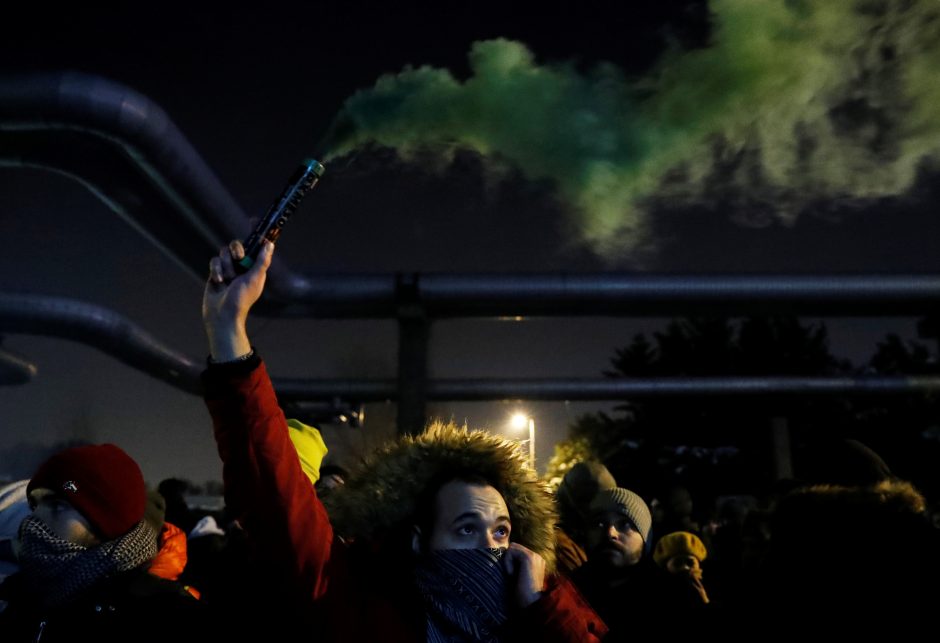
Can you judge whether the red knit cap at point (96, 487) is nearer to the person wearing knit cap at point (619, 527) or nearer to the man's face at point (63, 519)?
the man's face at point (63, 519)

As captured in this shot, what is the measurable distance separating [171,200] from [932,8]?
9745 mm

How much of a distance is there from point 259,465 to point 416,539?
0.59 metres

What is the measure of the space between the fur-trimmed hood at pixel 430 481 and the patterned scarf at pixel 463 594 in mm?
195

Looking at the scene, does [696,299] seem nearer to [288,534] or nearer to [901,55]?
[901,55]

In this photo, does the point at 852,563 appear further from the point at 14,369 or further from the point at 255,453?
the point at 14,369

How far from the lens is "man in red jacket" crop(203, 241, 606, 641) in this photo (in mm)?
1654

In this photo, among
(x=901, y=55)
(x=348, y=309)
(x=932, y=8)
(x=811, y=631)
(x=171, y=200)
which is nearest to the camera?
(x=811, y=631)

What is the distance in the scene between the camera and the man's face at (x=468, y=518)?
6.54ft

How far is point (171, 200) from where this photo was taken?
35.4ft

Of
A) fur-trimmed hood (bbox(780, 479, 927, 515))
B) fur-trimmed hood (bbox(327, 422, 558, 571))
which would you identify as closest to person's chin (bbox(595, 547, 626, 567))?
fur-trimmed hood (bbox(327, 422, 558, 571))

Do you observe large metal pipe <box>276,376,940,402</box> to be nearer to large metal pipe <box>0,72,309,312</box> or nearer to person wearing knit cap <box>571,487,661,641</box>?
large metal pipe <box>0,72,309,312</box>

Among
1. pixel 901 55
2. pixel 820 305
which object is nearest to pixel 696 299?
pixel 820 305

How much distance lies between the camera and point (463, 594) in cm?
185

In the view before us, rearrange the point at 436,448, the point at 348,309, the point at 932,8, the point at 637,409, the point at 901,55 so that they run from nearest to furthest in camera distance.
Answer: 1. the point at 436,448
2. the point at 932,8
3. the point at 901,55
4. the point at 348,309
5. the point at 637,409
